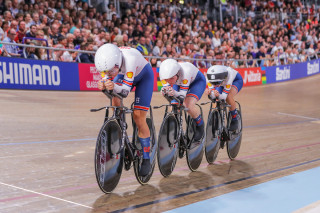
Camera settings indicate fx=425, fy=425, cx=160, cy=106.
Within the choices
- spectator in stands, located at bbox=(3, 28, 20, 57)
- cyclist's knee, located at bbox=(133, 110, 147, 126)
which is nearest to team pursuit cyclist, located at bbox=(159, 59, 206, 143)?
cyclist's knee, located at bbox=(133, 110, 147, 126)

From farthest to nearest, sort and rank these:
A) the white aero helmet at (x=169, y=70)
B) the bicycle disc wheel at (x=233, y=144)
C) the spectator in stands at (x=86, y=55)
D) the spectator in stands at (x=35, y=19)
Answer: the spectator in stands at (x=86, y=55), the spectator in stands at (x=35, y=19), the bicycle disc wheel at (x=233, y=144), the white aero helmet at (x=169, y=70)

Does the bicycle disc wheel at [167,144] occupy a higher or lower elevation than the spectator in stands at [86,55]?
lower

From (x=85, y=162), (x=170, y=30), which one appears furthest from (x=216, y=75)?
A: (x=170, y=30)

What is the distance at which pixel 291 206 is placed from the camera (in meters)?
3.44

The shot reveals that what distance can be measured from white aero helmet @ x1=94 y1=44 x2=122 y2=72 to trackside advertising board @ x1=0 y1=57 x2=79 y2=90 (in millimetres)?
5818

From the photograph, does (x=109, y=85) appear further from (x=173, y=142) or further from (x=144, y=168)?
(x=173, y=142)

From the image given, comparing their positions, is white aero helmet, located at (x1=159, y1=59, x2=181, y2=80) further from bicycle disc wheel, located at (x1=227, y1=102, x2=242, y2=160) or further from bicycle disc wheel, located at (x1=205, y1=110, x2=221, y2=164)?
bicycle disc wheel, located at (x1=227, y1=102, x2=242, y2=160)

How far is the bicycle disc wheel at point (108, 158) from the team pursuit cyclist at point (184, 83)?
87 centimetres

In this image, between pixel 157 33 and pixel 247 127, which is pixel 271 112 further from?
pixel 157 33

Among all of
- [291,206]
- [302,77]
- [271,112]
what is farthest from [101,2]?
[302,77]

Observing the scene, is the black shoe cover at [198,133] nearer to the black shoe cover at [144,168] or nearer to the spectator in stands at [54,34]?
the black shoe cover at [144,168]

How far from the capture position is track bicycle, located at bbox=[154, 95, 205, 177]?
415cm

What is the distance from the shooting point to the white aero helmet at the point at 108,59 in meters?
3.25

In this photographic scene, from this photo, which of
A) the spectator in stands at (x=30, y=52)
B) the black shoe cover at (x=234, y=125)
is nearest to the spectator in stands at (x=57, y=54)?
the spectator in stands at (x=30, y=52)
